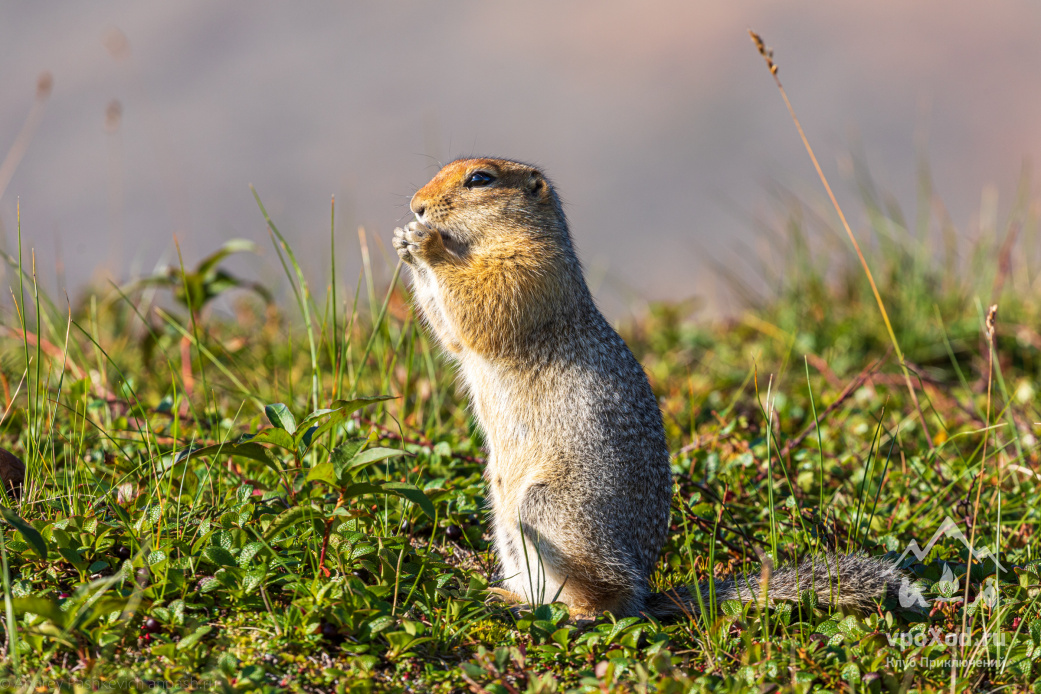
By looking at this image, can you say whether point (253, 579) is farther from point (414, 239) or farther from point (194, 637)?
point (414, 239)

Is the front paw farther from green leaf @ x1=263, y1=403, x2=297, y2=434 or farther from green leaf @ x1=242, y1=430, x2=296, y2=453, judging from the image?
green leaf @ x1=242, y1=430, x2=296, y2=453

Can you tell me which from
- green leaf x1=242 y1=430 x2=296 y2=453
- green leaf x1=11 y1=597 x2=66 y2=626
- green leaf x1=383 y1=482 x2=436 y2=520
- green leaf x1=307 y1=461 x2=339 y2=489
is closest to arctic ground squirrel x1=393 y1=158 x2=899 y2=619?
green leaf x1=383 y1=482 x2=436 y2=520

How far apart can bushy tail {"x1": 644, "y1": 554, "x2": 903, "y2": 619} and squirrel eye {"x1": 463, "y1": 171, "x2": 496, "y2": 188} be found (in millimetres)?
2259

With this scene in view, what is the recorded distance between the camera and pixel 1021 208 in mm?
7039

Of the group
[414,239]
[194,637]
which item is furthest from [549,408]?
[194,637]

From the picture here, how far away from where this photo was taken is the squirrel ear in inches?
175

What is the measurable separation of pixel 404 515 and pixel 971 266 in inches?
245

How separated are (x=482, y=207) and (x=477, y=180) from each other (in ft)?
0.59

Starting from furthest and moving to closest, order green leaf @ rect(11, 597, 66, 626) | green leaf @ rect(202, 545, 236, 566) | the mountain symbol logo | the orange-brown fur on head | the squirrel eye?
the squirrel eye → the orange-brown fur on head → the mountain symbol logo → green leaf @ rect(202, 545, 236, 566) → green leaf @ rect(11, 597, 66, 626)

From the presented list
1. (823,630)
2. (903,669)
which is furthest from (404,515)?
(903,669)

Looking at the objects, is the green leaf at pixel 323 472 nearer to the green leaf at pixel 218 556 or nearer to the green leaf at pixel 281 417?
the green leaf at pixel 281 417

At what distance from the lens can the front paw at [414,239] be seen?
415 centimetres

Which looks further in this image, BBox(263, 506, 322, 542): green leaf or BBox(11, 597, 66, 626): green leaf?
BBox(263, 506, 322, 542): green leaf

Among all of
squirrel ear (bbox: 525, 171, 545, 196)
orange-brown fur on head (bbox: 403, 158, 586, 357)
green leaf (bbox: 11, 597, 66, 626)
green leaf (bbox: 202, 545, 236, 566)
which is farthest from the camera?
squirrel ear (bbox: 525, 171, 545, 196)
